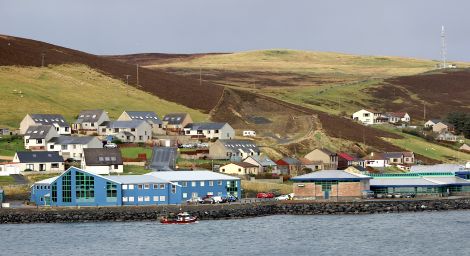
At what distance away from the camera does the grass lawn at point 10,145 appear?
381ft

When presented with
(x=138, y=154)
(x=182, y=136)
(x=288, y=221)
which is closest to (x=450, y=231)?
(x=288, y=221)

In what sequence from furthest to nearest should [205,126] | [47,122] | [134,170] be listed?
[205,126]
[47,122]
[134,170]

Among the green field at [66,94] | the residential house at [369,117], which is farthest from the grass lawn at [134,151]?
the residential house at [369,117]

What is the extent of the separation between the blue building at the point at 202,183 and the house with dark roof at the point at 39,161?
490 inches

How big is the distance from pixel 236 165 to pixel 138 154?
11.6 m

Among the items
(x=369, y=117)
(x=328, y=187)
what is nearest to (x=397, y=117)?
(x=369, y=117)

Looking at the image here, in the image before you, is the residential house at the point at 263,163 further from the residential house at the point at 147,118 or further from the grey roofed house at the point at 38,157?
the grey roofed house at the point at 38,157

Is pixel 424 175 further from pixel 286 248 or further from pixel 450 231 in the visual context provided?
pixel 286 248

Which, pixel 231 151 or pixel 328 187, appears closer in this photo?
pixel 328 187

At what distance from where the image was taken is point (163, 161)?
113 meters

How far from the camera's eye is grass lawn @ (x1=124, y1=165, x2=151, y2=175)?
10876 centimetres

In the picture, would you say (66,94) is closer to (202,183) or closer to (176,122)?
(176,122)

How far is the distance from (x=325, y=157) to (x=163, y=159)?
74.4ft

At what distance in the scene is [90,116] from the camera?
13462 cm
